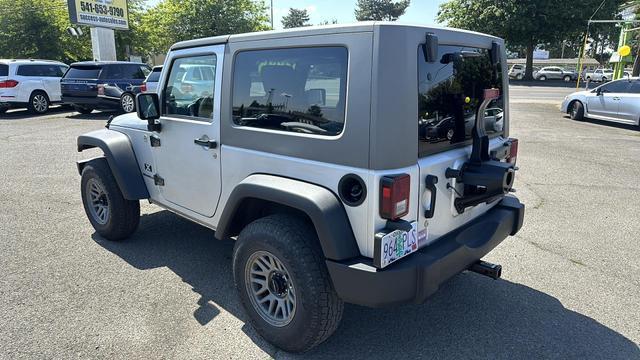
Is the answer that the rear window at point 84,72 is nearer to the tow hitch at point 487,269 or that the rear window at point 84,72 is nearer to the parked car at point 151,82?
the parked car at point 151,82

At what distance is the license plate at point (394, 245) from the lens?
2285 mm

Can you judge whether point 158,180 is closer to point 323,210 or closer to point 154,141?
point 154,141

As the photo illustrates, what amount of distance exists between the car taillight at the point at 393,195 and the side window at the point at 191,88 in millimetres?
1565

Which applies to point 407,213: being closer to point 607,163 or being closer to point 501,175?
point 501,175

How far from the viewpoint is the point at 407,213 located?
2438 millimetres

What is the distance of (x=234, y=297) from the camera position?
136 inches

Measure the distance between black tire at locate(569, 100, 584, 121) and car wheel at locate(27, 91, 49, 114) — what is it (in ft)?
57.0

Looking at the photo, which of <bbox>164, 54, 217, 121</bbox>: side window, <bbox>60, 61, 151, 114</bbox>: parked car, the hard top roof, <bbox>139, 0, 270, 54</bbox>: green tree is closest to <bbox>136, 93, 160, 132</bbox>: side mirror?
<bbox>164, 54, 217, 121</bbox>: side window

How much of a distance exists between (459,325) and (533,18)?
3896 cm

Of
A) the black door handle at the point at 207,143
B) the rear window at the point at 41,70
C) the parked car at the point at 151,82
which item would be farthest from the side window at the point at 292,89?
the rear window at the point at 41,70

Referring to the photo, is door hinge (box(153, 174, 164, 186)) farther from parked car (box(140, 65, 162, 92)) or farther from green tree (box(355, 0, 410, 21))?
green tree (box(355, 0, 410, 21))

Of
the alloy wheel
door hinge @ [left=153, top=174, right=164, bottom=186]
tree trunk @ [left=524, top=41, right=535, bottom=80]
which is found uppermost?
tree trunk @ [left=524, top=41, right=535, bottom=80]

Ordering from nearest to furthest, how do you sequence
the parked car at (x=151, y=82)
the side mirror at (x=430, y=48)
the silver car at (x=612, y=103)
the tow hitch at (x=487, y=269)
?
the side mirror at (x=430, y=48) < the tow hitch at (x=487, y=269) < the silver car at (x=612, y=103) < the parked car at (x=151, y=82)

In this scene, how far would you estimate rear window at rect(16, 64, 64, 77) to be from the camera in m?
14.3
